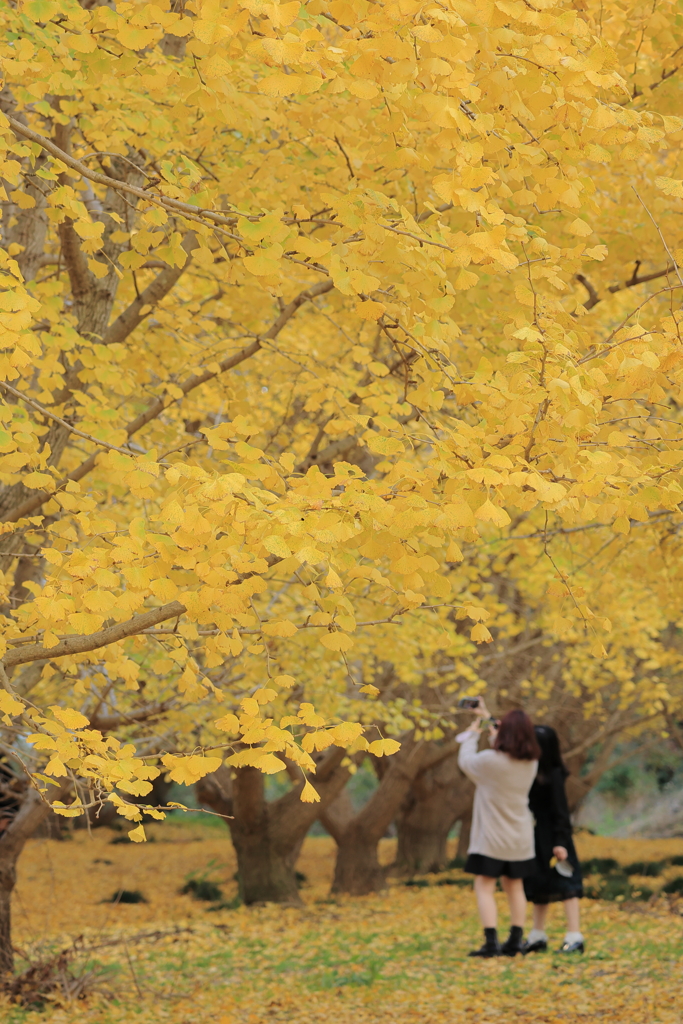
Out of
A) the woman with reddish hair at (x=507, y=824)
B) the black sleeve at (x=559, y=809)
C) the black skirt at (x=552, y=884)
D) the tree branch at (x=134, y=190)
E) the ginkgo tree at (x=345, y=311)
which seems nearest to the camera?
the ginkgo tree at (x=345, y=311)

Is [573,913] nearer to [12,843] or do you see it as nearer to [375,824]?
[12,843]

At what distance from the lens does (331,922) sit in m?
10.1

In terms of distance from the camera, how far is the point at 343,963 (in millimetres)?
7188

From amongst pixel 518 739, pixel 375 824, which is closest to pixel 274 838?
pixel 375 824

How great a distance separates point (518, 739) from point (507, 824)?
63cm

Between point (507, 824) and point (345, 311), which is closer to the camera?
point (345, 311)

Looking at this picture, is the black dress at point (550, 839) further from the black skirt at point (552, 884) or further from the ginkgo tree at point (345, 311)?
the ginkgo tree at point (345, 311)

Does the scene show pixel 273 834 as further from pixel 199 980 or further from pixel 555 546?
pixel 555 546

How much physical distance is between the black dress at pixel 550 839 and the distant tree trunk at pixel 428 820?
7017 mm

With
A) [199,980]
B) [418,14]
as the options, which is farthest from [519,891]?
[418,14]

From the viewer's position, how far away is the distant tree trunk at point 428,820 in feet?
45.9

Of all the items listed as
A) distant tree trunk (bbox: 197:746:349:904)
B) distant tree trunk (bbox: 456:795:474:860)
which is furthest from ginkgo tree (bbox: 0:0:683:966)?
distant tree trunk (bbox: 456:795:474:860)

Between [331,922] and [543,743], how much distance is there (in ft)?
14.8

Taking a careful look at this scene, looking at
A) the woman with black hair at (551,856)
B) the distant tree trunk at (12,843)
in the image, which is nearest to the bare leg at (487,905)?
the woman with black hair at (551,856)
